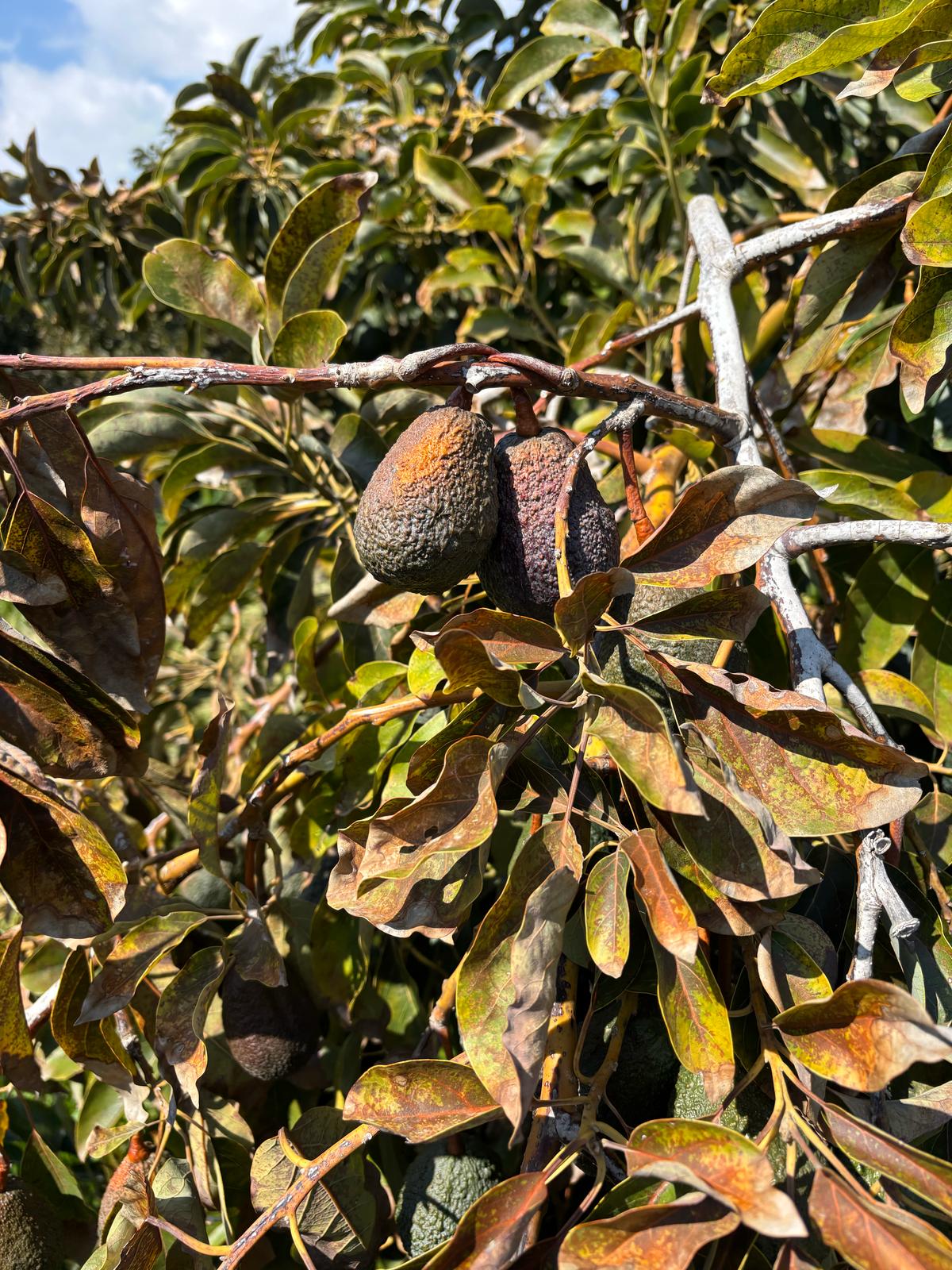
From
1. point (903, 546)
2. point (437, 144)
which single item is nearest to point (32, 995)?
point (903, 546)

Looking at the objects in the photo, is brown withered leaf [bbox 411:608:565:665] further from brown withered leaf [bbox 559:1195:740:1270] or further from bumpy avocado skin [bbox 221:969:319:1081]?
bumpy avocado skin [bbox 221:969:319:1081]

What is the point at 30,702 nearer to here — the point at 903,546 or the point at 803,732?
the point at 803,732

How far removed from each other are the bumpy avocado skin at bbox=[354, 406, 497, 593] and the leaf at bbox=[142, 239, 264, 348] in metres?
0.52

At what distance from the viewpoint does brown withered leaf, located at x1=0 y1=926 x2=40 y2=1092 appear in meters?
0.95

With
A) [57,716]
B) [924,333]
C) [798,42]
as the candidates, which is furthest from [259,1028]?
[798,42]

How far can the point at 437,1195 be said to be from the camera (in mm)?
973

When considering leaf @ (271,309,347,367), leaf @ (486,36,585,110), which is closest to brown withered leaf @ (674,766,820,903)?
leaf @ (271,309,347,367)

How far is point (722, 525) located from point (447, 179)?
1.27 metres

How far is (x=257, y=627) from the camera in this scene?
2293 millimetres

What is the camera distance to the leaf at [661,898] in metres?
0.66

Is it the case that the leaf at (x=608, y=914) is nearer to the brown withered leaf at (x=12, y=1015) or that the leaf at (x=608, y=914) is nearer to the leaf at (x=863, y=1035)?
the leaf at (x=863, y=1035)

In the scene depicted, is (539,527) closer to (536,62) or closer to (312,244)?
(312,244)

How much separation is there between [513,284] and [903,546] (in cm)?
109

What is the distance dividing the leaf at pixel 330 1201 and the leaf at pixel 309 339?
82 cm
